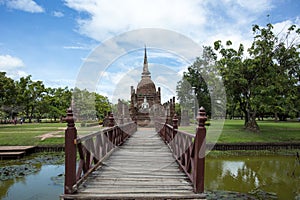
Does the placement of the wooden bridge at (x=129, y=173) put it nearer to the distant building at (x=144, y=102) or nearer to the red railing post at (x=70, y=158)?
the red railing post at (x=70, y=158)

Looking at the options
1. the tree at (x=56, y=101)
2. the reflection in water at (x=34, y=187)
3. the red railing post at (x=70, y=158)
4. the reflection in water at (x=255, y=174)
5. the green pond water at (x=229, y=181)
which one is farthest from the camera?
the tree at (x=56, y=101)

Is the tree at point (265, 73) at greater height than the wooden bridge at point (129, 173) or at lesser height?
greater

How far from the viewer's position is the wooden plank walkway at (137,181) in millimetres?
3736

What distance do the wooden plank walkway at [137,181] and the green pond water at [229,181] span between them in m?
2.02

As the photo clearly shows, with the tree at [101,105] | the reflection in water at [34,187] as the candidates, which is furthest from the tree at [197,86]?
the reflection in water at [34,187]

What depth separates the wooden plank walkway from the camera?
3.74 meters

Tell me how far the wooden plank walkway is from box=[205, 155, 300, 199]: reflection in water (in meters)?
2.81

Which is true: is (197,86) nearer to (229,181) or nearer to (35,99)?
(35,99)

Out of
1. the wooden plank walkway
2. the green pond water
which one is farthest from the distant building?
the wooden plank walkway

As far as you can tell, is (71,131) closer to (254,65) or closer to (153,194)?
(153,194)

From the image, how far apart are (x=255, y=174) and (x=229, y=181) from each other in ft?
5.46

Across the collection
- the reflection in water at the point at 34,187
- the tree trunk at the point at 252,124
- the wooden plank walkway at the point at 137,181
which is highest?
the tree trunk at the point at 252,124

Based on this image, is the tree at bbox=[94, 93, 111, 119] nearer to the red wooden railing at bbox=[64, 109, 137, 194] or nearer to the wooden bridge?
the red wooden railing at bbox=[64, 109, 137, 194]

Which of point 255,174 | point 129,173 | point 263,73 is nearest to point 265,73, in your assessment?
point 263,73
